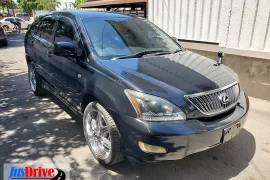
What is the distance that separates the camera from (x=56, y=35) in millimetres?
3893

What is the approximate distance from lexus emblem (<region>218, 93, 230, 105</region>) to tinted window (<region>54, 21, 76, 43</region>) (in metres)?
2.05

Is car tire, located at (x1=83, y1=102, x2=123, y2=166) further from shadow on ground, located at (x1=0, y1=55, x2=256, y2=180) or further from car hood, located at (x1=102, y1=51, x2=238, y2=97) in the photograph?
car hood, located at (x1=102, y1=51, x2=238, y2=97)

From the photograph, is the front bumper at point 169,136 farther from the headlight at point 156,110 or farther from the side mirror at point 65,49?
the side mirror at point 65,49

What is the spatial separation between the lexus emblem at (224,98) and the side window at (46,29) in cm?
303

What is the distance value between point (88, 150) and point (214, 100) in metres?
1.79

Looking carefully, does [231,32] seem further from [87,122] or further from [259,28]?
[87,122]

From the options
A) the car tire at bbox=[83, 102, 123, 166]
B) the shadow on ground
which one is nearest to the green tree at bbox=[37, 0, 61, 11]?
the shadow on ground

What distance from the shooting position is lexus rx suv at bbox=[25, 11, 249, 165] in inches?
88.7

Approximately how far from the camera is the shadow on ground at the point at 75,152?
2767 millimetres

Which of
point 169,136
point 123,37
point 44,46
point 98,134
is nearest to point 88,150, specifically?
point 98,134

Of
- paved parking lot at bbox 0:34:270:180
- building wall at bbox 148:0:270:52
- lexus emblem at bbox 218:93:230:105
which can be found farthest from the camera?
building wall at bbox 148:0:270:52

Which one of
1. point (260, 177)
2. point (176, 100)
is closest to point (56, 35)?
point (176, 100)

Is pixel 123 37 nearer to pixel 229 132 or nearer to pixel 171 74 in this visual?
pixel 171 74

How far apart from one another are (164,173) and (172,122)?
2.75 feet
